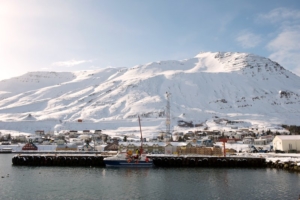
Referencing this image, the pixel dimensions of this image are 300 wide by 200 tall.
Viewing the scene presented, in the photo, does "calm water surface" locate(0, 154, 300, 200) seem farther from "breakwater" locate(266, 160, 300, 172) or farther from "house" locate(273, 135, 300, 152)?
"house" locate(273, 135, 300, 152)

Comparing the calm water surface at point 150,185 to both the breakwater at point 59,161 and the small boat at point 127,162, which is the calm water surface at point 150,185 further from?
the breakwater at point 59,161

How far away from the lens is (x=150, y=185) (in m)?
30.0

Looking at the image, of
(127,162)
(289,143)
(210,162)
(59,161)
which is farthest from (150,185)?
(289,143)

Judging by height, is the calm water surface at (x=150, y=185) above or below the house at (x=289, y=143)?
below

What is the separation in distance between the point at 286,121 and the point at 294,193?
136045 millimetres

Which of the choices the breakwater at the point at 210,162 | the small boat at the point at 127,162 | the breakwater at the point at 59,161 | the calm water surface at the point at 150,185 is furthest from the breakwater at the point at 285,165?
the breakwater at the point at 59,161

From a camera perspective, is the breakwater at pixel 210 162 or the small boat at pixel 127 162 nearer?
the breakwater at pixel 210 162

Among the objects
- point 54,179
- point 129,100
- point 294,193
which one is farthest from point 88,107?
point 294,193

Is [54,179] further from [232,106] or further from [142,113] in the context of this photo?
[232,106]

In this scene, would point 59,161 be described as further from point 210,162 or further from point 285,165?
point 285,165

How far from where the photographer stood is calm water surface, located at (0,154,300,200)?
25469 millimetres

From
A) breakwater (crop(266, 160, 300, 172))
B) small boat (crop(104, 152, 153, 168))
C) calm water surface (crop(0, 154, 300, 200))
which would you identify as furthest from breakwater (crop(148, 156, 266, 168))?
calm water surface (crop(0, 154, 300, 200))

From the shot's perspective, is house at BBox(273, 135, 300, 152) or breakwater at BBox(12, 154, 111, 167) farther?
house at BBox(273, 135, 300, 152)

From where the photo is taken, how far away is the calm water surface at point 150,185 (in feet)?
83.6
